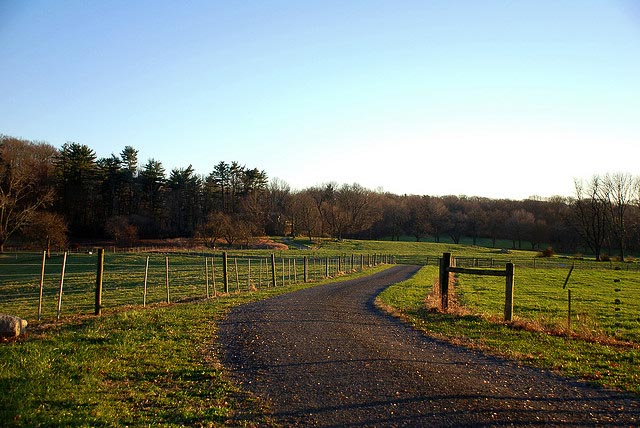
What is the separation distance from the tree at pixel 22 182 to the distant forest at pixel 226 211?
0.75ft

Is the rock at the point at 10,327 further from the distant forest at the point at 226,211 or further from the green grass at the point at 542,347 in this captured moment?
the distant forest at the point at 226,211

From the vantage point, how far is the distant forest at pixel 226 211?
71.8 meters

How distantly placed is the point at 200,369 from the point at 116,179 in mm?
90328

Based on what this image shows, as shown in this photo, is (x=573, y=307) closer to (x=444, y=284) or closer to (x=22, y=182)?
(x=444, y=284)

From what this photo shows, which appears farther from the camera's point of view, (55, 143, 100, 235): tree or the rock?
(55, 143, 100, 235): tree

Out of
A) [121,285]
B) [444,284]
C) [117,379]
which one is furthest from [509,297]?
[121,285]

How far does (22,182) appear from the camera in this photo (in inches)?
2685

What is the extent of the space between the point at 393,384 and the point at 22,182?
77.0 meters

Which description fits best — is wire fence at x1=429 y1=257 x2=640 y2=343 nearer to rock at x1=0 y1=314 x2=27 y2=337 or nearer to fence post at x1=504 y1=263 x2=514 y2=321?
fence post at x1=504 y1=263 x2=514 y2=321

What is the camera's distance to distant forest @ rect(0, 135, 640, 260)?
236 feet

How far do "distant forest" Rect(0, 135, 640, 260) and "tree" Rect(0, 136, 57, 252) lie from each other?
229mm

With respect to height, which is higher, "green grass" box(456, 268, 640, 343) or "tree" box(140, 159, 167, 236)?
"tree" box(140, 159, 167, 236)

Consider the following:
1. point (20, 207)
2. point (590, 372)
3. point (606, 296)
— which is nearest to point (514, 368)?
point (590, 372)

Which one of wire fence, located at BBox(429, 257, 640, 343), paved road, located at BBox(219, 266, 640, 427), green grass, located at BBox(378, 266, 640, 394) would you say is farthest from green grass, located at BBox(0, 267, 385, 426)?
wire fence, located at BBox(429, 257, 640, 343)
